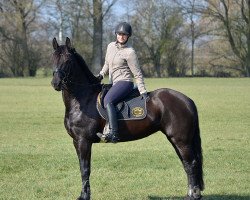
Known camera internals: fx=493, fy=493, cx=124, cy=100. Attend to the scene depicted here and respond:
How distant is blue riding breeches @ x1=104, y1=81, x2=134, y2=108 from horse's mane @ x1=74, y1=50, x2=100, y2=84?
354 millimetres

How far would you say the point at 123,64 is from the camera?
697 cm

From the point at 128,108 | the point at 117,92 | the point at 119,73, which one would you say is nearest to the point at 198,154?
the point at 128,108

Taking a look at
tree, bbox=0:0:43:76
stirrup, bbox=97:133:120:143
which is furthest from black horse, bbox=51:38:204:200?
tree, bbox=0:0:43:76

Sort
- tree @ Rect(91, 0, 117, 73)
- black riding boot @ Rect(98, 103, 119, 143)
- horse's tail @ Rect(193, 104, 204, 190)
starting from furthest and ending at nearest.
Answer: tree @ Rect(91, 0, 117, 73) < horse's tail @ Rect(193, 104, 204, 190) < black riding boot @ Rect(98, 103, 119, 143)

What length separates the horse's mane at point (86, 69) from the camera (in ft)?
22.7

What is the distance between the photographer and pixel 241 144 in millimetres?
13055

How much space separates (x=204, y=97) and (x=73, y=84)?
2420 cm

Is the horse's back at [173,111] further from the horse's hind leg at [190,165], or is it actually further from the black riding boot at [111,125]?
the black riding boot at [111,125]

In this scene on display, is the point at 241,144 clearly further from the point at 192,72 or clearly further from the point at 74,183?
the point at 192,72

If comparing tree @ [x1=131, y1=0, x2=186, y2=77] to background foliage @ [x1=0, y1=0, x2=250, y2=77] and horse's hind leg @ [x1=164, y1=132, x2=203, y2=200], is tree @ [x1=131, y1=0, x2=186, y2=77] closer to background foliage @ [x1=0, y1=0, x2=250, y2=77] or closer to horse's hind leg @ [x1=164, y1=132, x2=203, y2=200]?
background foliage @ [x1=0, y1=0, x2=250, y2=77]

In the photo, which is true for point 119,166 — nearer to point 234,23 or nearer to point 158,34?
point 234,23

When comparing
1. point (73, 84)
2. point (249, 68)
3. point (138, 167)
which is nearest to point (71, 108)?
point (73, 84)

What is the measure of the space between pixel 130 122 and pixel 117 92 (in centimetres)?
47

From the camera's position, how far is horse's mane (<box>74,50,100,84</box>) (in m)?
6.91
